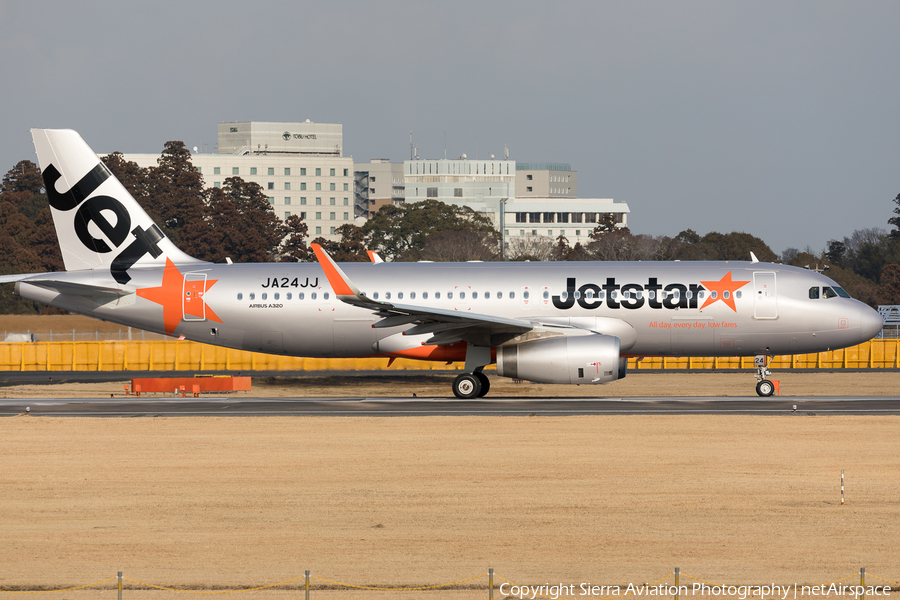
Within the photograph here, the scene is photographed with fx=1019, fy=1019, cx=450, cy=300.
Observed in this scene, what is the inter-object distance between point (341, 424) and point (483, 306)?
8981mm

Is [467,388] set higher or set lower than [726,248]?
lower

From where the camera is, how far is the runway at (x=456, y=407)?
31.8 meters

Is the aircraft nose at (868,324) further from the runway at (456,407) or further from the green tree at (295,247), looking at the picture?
the green tree at (295,247)

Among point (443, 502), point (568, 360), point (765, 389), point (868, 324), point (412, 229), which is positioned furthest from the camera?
point (412, 229)

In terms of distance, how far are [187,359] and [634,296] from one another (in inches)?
1312

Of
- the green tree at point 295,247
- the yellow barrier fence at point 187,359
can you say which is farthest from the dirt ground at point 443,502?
the green tree at point 295,247

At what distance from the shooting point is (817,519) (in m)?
17.1

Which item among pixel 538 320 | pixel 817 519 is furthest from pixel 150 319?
pixel 817 519

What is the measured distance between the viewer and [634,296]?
35.8 m

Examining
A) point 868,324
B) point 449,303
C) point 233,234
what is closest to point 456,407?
point 449,303

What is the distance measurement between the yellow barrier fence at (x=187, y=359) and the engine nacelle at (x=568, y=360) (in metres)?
26.0

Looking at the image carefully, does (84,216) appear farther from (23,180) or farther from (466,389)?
(23,180)

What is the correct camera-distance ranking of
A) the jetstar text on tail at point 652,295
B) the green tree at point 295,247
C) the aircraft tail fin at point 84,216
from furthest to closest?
the green tree at point 295,247 < the aircraft tail fin at point 84,216 < the jetstar text on tail at point 652,295

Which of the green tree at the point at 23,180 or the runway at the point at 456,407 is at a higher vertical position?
the green tree at the point at 23,180
